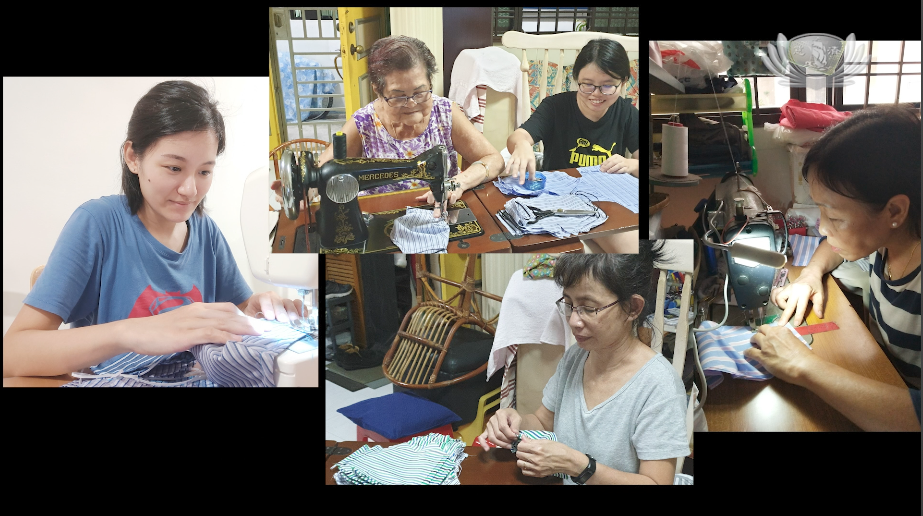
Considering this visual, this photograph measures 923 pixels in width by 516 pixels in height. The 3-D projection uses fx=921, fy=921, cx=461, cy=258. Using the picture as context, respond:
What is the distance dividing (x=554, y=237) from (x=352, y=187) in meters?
0.68

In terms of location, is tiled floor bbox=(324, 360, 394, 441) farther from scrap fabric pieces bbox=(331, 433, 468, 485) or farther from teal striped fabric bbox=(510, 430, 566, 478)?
teal striped fabric bbox=(510, 430, 566, 478)

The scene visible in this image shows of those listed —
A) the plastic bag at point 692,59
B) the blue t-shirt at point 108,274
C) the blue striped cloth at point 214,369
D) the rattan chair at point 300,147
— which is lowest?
the blue striped cloth at point 214,369

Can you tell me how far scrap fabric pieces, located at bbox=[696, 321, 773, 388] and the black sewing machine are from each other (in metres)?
1.02

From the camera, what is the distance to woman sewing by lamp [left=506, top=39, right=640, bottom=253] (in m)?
3.03

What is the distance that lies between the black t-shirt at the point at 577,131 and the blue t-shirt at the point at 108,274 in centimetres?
121

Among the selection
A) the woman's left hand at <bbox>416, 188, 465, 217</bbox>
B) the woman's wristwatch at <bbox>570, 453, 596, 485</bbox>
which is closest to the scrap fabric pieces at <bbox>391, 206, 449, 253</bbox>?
the woman's left hand at <bbox>416, 188, 465, 217</bbox>

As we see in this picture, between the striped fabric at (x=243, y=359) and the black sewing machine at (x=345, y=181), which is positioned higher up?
the black sewing machine at (x=345, y=181)

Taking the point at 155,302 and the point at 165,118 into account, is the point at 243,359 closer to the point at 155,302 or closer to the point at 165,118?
the point at 155,302

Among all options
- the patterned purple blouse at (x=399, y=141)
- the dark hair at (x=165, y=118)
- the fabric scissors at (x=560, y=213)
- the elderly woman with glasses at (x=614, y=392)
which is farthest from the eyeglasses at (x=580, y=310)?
the dark hair at (x=165, y=118)

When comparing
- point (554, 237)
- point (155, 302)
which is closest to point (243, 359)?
point (155, 302)

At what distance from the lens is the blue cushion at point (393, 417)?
3.09 meters

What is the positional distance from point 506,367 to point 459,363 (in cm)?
16

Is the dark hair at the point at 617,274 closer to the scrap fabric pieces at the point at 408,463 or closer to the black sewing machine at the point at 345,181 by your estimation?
the black sewing machine at the point at 345,181

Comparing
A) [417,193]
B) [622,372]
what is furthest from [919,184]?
[417,193]
